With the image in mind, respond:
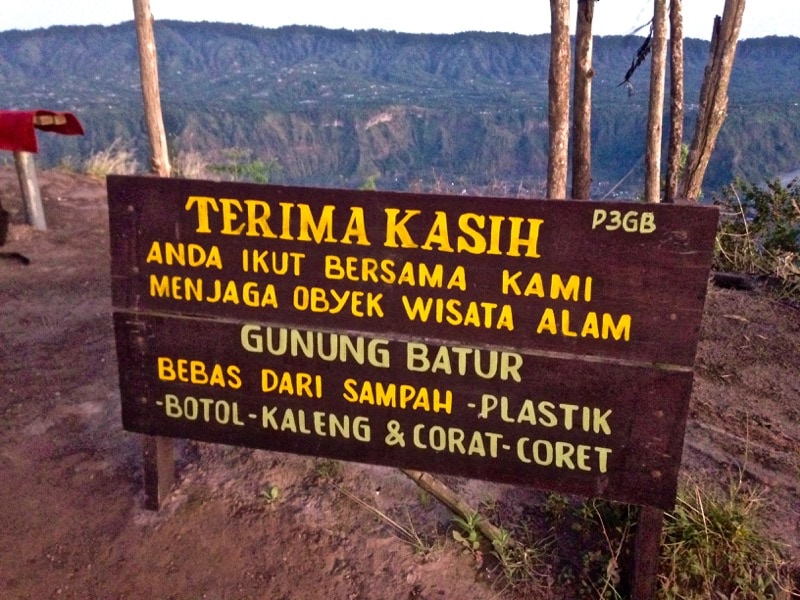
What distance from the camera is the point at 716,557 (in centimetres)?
241

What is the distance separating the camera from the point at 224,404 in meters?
2.53

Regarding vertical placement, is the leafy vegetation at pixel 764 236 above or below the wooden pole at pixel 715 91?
below

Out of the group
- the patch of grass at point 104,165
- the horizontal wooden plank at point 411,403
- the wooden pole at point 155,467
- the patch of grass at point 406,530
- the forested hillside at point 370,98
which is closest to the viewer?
the horizontal wooden plank at point 411,403

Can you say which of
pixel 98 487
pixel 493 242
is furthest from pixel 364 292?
pixel 98 487

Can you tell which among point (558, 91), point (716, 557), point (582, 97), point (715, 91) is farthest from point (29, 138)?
point (715, 91)

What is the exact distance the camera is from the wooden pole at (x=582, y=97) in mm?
7992

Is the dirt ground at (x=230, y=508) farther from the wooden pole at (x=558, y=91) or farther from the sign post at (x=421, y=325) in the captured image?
the wooden pole at (x=558, y=91)

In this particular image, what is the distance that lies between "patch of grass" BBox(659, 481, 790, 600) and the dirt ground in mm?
258

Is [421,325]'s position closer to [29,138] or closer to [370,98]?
[29,138]

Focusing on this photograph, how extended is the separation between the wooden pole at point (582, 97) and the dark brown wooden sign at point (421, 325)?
Answer: 21.1 ft

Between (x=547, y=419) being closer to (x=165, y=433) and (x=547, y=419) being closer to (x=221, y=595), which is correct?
(x=221, y=595)

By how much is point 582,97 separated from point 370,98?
232ft

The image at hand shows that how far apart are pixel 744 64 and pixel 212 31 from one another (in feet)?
247

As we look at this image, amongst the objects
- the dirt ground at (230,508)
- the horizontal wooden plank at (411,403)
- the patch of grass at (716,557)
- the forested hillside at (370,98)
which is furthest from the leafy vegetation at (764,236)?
the forested hillside at (370,98)
